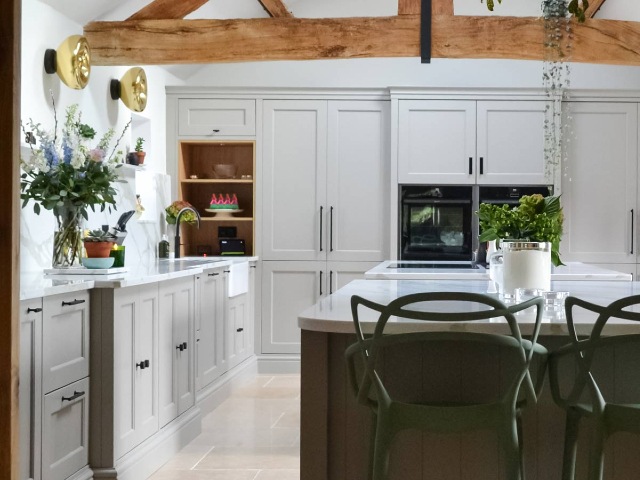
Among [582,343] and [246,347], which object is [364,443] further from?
[246,347]

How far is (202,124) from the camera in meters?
6.92

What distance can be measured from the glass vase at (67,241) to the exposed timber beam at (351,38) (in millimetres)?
1632

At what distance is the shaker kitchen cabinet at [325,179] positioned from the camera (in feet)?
22.5

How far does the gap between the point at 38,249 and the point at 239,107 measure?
9.55ft

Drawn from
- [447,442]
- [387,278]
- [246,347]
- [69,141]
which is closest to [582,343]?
[447,442]

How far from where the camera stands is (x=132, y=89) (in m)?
5.70

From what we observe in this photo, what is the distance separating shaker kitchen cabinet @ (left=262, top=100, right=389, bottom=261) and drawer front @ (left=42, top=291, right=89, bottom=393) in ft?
11.5

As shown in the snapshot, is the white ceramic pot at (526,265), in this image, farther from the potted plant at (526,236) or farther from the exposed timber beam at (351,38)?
the exposed timber beam at (351,38)

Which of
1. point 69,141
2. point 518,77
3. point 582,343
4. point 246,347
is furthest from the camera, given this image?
point 518,77

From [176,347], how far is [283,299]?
249 centimetres

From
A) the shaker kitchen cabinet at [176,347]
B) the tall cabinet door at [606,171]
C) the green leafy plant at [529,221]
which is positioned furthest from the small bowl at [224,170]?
the green leafy plant at [529,221]

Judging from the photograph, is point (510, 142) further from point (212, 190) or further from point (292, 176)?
point (212, 190)

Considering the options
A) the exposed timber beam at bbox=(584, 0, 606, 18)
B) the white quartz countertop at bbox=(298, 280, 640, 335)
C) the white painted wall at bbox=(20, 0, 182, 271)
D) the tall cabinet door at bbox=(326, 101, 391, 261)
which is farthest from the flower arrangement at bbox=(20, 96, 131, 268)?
the exposed timber beam at bbox=(584, 0, 606, 18)

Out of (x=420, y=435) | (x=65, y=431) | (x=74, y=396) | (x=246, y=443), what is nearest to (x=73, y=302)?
(x=74, y=396)
